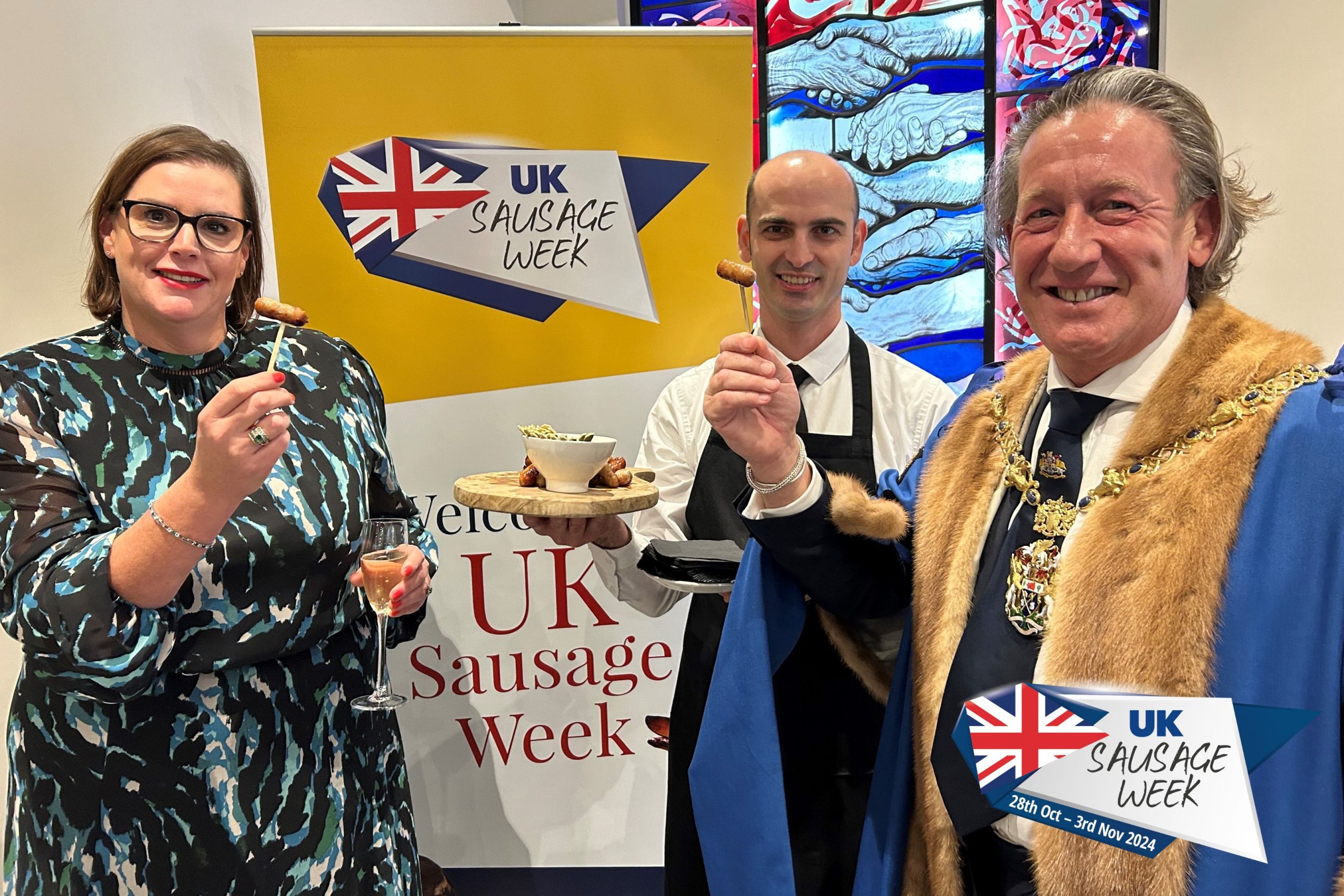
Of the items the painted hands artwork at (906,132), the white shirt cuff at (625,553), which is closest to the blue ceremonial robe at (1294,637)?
the white shirt cuff at (625,553)

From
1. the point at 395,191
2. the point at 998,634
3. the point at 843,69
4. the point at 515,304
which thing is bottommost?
the point at 998,634

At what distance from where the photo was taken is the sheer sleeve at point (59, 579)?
4.63 feet

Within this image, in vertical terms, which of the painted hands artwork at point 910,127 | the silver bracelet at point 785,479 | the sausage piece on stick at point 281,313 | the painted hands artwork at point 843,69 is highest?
the painted hands artwork at point 843,69

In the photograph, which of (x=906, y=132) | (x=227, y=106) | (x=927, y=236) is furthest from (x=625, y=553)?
(x=906, y=132)

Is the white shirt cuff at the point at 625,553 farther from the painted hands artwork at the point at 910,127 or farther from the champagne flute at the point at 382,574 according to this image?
the painted hands artwork at the point at 910,127

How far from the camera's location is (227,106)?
3072 millimetres

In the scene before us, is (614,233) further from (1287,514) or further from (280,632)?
(1287,514)

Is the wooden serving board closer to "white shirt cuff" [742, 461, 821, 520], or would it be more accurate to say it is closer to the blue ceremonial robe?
"white shirt cuff" [742, 461, 821, 520]

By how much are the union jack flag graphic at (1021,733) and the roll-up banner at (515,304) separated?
182 centimetres

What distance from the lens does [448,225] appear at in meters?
2.66

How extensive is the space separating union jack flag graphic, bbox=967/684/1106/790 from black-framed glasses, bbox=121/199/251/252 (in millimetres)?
1513

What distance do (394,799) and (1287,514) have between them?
167 cm

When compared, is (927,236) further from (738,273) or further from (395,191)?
(738,273)
